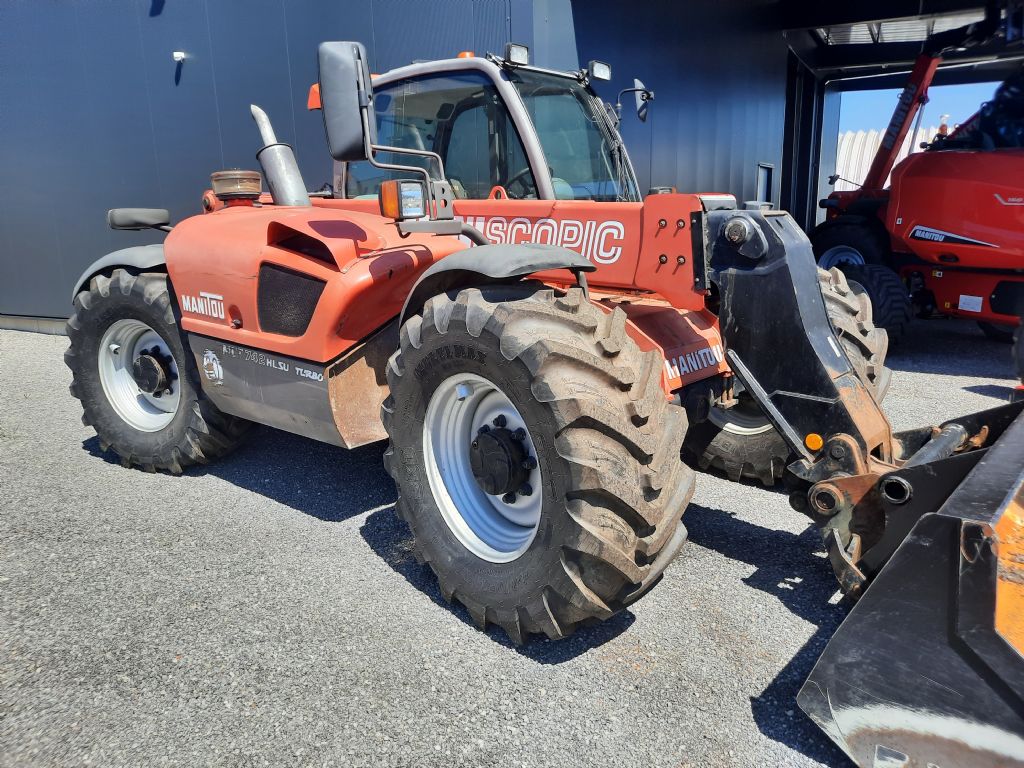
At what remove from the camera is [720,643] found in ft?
9.23

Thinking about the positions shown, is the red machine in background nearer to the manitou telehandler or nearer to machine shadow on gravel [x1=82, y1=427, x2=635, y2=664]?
the manitou telehandler

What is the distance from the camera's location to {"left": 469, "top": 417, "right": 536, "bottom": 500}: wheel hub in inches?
112

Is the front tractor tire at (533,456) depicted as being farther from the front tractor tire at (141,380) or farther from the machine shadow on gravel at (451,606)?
the front tractor tire at (141,380)

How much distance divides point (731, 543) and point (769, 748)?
141 cm

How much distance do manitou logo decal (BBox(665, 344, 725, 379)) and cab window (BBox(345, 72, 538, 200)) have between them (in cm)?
111

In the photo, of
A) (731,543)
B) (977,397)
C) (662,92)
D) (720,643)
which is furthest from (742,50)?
(720,643)

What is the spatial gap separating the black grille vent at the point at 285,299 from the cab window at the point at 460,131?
935 millimetres

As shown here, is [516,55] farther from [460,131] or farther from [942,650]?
[942,650]

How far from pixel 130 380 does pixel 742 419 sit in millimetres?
3685

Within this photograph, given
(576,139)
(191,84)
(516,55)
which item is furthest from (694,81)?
(516,55)

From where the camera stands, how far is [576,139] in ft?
13.6

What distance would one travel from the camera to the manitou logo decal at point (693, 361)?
325 centimetres

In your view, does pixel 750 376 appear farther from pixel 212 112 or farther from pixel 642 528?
pixel 212 112

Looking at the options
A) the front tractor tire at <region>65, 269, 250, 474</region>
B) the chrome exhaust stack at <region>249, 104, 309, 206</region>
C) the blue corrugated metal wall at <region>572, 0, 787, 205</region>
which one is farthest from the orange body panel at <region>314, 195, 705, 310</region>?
the blue corrugated metal wall at <region>572, 0, 787, 205</region>
